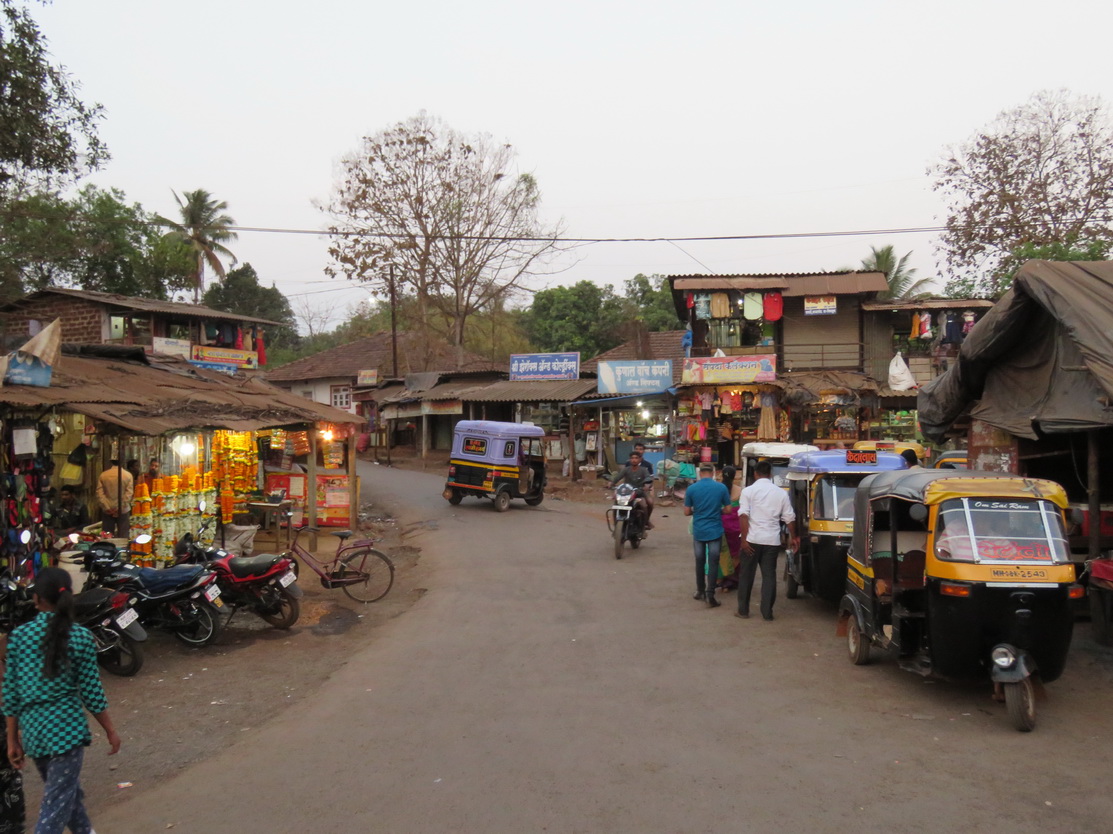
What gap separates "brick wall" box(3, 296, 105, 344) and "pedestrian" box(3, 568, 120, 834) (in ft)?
77.2

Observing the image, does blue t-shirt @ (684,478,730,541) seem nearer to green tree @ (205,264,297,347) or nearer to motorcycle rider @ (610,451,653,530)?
motorcycle rider @ (610,451,653,530)

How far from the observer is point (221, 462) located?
16.6m

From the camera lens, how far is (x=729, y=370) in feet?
85.7

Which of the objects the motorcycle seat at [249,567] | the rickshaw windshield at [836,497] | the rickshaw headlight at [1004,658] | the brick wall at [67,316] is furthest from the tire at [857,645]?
the brick wall at [67,316]

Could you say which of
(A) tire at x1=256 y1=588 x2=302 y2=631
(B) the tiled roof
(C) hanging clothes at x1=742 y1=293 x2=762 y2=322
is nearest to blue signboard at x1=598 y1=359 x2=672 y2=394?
(C) hanging clothes at x1=742 y1=293 x2=762 y2=322

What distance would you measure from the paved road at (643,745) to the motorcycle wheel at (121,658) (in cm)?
187

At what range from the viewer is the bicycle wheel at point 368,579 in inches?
462

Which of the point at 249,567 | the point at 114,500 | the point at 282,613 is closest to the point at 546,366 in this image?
the point at 114,500

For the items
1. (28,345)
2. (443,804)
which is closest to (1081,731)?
(443,804)

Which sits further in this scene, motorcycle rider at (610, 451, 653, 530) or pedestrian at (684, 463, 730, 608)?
motorcycle rider at (610, 451, 653, 530)

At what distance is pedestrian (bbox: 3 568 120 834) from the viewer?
13.1 ft

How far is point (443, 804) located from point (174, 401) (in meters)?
9.03

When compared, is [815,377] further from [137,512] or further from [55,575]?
[55,575]

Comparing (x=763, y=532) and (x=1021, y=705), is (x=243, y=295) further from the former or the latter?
(x=1021, y=705)
